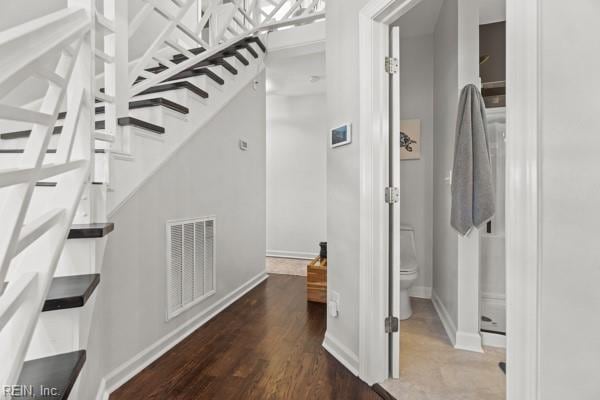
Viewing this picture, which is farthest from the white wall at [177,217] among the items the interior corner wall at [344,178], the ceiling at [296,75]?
the interior corner wall at [344,178]

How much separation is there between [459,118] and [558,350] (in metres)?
1.78

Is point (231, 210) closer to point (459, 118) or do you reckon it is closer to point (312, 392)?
point (312, 392)

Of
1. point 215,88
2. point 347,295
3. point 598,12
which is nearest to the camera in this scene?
point 598,12

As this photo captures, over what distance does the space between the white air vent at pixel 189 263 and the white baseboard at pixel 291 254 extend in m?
2.31

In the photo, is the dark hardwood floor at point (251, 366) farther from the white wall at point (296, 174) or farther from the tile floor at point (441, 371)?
the white wall at point (296, 174)

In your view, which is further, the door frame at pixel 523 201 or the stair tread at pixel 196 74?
the stair tread at pixel 196 74

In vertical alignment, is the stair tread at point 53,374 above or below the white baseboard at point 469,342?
above

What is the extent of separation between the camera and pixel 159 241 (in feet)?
6.67

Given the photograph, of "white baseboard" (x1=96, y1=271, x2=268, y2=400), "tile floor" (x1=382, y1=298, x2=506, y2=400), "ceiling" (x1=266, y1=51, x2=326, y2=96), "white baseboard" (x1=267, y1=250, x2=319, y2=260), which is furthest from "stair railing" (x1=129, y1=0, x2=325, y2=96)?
"white baseboard" (x1=267, y1=250, x2=319, y2=260)

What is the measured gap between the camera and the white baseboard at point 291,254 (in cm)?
482

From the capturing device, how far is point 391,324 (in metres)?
1.80

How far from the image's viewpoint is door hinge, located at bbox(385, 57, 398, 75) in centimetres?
178

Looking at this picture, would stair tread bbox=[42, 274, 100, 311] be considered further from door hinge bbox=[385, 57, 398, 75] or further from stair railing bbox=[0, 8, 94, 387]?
door hinge bbox=[385, 57, 398, 75]

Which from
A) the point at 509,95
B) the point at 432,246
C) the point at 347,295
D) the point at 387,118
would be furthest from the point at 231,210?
the point at 509,95
